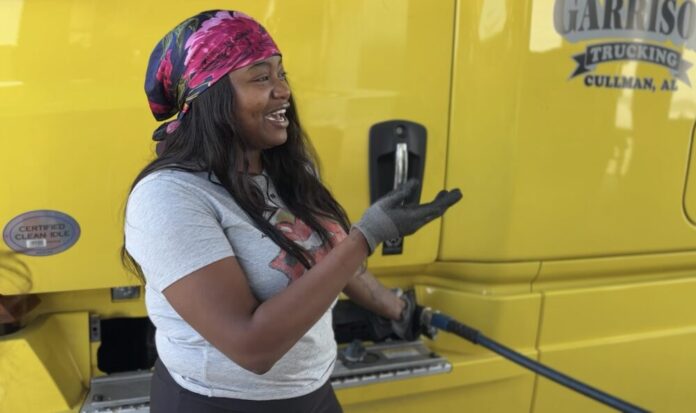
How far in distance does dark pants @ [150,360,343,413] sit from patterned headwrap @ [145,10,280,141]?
0.48 meters

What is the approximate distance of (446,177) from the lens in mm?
1688

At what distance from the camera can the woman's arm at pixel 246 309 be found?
995 millimetres

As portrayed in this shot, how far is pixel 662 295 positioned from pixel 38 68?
1.81m

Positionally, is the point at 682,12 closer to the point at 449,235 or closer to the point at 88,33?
the point at 449,235

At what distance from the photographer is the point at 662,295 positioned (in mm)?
1964

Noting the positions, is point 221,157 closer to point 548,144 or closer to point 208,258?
point 208,258

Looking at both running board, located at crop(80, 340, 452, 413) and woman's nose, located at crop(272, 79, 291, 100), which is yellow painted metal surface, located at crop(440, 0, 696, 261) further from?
woman's nose, located at crop(272, 79, 291, 100)

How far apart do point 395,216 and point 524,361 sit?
0.67 m

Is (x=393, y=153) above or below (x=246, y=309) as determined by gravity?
above

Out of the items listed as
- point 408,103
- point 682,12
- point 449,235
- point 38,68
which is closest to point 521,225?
point 449,235

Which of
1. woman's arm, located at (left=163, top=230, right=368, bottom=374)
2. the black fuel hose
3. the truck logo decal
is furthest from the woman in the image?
the truck logo decal

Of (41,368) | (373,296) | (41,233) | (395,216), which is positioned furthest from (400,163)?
(41,368)

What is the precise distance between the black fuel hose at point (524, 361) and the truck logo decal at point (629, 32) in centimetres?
73

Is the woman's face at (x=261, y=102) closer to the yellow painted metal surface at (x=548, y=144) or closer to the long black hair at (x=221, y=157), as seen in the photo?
the long black hair at (x=221, y=157)
